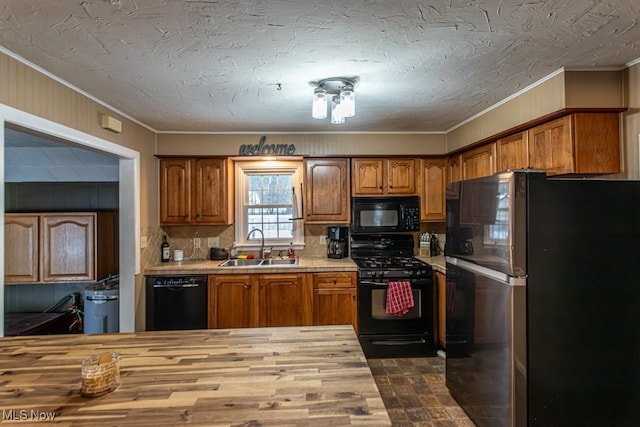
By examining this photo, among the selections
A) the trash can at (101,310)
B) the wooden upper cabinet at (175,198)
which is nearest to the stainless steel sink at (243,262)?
the wooden upper cabinet at (175,198)

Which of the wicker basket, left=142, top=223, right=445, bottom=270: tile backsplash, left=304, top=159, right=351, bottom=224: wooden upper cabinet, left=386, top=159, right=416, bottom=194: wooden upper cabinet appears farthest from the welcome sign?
the wicker basket

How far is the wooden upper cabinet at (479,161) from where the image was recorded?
304cm

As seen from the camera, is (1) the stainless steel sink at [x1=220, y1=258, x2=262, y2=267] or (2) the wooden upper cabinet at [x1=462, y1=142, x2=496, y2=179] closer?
(2) the wooden upper cabinet at [x1=462, y1=142, x2=496, y2=179]

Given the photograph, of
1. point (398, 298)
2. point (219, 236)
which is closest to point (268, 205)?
point (219, 236)

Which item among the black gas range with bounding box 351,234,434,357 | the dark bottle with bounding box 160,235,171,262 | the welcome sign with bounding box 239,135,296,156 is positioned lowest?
the black gas range with bounding box 351,234,434,357

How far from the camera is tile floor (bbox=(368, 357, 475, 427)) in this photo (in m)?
2.36

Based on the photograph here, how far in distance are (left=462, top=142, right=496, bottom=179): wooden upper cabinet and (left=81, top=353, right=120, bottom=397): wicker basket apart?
3.11m

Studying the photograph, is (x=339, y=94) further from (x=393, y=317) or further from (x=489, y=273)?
(x=393, y=317)

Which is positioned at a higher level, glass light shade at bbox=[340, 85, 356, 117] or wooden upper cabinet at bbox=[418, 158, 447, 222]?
glass light shade at bbox=[340, 85, 356, 117]

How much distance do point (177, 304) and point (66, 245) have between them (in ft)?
5.64

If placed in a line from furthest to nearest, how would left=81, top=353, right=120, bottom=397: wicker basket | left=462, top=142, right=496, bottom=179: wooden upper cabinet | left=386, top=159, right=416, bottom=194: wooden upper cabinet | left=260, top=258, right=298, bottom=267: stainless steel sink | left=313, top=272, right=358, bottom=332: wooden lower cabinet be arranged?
left=386, top=159, right=416, bottom=194: wooden upper cabinet → left=260, top=258, right=298, bottom=267: stainless steel sink → left=313, top=272, right=358, bottom=332: wooden lower cabinet → left=462, top=142, right=496, bottom=179: wooden upper cabinet → left=81, top=353, right=120, bottom=397: wicker basket

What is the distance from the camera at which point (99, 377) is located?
1092 millimetres

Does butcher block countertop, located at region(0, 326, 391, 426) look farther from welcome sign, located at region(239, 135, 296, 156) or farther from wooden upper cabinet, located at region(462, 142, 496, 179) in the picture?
welcome sign, located at region(239, 135, 296, 156)

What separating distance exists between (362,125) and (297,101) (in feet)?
3.42
